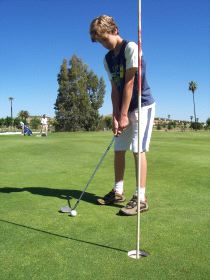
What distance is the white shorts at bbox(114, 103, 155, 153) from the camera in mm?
5309

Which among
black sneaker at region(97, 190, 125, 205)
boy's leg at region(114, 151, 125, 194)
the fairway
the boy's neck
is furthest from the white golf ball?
the boy's neck

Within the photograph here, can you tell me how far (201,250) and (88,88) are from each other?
80318 mm

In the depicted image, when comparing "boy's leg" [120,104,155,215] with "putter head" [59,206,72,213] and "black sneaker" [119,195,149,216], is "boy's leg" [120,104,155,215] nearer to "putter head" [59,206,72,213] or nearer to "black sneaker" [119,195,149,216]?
"black sneaker" [119,195,149,216]

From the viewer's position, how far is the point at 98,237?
12.9ft

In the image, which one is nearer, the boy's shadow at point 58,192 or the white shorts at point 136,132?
the white shorts at point 136,132

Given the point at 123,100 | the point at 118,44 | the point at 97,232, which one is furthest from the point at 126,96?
the point at 97,232

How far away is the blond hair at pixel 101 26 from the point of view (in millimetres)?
5121

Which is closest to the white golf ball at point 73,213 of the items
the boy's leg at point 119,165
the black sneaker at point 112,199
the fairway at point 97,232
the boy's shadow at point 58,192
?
the fairway at point 97,232

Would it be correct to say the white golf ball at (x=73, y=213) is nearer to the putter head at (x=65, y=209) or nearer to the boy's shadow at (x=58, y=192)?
the putter head at (x=65, y=209)

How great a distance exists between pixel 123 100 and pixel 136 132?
511 millimetres

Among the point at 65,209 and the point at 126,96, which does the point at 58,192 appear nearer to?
the point at 65,209

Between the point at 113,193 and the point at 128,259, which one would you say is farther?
the point at 113,193

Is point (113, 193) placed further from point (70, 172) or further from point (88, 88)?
point (88, 88)

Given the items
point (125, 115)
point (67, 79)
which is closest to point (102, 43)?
point (125, 115)
